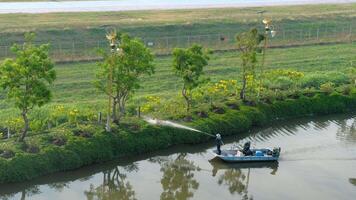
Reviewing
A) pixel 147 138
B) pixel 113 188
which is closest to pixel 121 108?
pixel 147 138

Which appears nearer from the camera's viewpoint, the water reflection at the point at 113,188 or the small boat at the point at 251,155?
the water reflection at the point at 113,188

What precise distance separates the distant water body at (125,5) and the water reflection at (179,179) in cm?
5591

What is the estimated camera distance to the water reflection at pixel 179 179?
35.2 metres

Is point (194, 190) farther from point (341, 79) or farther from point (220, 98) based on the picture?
point (341, 79)

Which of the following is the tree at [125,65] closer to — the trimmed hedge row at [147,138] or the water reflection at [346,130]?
the trimmed hedge row at [147,138]

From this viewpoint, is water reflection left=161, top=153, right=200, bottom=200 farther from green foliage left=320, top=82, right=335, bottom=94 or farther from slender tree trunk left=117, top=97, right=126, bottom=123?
green foliage left=320, top=82, right=335, bottom=94

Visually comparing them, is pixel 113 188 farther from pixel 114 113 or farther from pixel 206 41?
pixel 206 41

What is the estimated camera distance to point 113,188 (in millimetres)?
36000

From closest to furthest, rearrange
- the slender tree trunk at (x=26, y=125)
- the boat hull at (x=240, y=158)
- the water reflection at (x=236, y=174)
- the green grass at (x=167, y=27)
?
the water reflection at (x=236, y=174)
the slender tree trunk at (x=26, y=125)
the boat hull at (x=240, y=158)
the green grass at (x=167, y=27)

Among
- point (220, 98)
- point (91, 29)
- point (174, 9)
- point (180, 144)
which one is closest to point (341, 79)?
point (220, 98)

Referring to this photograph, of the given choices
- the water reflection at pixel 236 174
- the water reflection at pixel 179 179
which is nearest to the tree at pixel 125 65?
the water reflection at pixel 179 179

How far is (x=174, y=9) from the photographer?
97.3 meters

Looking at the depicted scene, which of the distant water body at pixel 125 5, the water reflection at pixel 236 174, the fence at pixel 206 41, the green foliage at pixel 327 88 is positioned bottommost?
the water reflection at pixel 236 174

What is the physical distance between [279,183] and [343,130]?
43.0 feet
